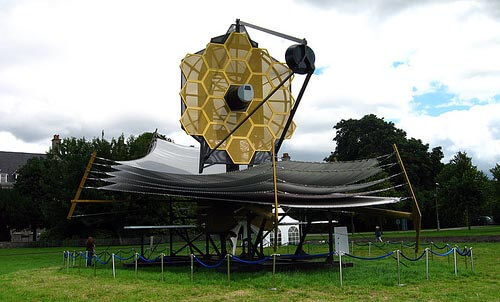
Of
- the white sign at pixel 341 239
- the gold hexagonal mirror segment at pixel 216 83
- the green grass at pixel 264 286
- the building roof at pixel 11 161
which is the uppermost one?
the building roof at pixel 11 161

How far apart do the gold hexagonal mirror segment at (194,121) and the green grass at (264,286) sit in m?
5.87

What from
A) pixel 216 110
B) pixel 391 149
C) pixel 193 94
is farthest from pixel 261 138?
pixel 391 149

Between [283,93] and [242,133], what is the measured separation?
10.0 ft

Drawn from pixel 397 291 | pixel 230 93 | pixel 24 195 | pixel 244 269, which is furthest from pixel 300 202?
pixel 24 195

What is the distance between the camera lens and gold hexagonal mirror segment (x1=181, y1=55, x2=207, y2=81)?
23.4 metres

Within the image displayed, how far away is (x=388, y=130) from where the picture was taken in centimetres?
7131

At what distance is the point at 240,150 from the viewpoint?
79.4ft

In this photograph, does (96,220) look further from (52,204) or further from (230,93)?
(230,93)

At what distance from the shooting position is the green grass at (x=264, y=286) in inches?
570

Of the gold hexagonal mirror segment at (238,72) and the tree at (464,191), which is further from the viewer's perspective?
the tree at (464,191)

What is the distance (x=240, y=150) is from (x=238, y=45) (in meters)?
4.97

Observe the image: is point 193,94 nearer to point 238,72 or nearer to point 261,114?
point 238,72

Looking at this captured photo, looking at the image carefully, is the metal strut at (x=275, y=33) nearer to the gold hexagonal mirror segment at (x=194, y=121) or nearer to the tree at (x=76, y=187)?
the gold hexagonal mirror segment at (x=194, y=121)

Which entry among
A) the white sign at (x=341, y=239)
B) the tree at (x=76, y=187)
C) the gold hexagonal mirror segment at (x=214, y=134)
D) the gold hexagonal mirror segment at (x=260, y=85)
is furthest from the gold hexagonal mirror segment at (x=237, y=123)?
the tree at (x=76, y=187)
